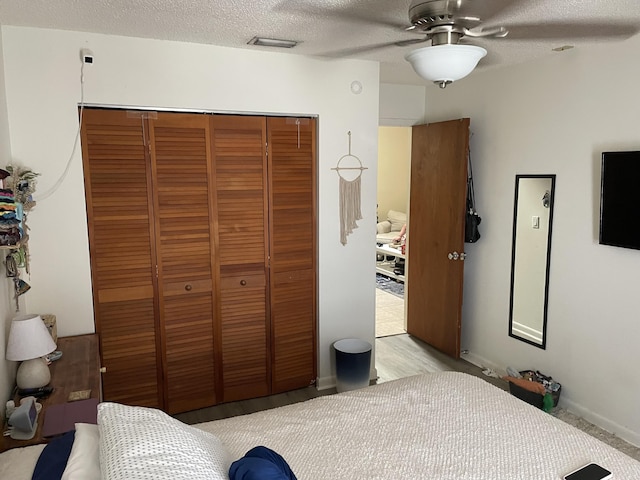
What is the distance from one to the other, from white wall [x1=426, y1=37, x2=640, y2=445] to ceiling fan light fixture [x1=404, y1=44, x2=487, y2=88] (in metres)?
1.47

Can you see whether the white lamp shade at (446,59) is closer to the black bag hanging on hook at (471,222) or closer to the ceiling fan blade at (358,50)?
the ceiling fan blade at (358,50)

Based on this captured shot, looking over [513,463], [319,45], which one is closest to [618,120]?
[319,45]

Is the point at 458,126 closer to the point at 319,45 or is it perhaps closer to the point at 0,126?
the point at 319,45

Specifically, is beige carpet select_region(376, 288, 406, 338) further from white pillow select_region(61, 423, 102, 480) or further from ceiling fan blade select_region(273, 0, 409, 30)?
white pillow select_region(61, 423, 102, 480)

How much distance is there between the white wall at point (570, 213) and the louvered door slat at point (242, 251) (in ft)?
6.16

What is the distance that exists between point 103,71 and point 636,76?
3112 mm

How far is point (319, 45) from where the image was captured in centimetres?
297

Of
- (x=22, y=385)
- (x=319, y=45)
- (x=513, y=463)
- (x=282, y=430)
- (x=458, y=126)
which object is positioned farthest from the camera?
(x=458, y=126)

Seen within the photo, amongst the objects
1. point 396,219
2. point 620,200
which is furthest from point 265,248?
point 396,219

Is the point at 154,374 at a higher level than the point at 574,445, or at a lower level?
lower

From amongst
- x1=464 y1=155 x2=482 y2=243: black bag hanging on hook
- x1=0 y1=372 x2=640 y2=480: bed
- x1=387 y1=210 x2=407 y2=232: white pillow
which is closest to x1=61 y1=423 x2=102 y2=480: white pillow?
x1=0 y1=372 x2=640 y2=480: bed

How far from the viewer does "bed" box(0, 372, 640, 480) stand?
5.36 ft

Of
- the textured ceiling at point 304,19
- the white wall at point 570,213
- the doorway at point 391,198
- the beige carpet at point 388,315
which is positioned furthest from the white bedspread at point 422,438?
the doorway at point 391,198

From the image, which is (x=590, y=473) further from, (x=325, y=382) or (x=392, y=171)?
(x=392, y=171)
